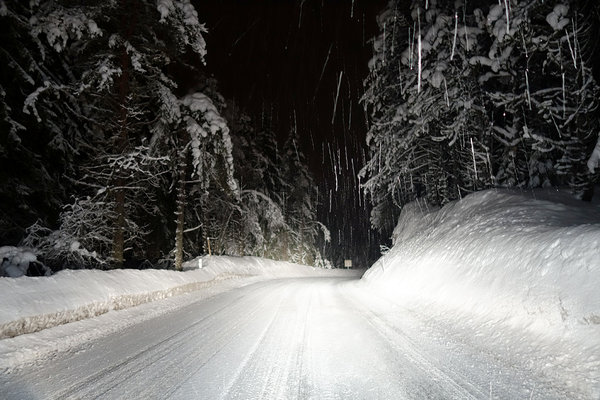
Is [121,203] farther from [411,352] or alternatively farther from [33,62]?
[411,352]

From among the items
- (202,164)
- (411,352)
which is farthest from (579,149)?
(202,164)

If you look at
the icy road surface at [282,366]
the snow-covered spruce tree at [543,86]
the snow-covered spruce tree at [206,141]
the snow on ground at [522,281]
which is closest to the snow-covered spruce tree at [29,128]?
the snow-covered spruce tree at [206,141]

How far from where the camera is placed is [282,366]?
14.7 ft

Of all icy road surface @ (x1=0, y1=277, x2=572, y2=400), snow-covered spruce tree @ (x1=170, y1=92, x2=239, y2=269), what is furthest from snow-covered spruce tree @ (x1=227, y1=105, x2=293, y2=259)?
icy road surface @ (x1=0, y1=277, x2=572, y2=400)

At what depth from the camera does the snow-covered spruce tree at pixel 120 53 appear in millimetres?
10469

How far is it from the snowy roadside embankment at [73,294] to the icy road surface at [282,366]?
1230mm

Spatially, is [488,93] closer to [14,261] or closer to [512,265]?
[512,265]

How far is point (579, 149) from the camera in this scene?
10289 millimetres

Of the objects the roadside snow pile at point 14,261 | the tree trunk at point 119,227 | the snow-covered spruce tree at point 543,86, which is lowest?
the roadside snow pile at point 14,261

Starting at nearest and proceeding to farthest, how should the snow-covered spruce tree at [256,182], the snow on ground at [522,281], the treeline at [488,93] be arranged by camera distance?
the snow on ground at [522,281]
the treeline at [488,93]
the snow-covered spruce tree at [256,182]

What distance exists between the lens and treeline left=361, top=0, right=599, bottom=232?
9773 millimetres

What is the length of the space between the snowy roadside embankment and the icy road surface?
1230mm

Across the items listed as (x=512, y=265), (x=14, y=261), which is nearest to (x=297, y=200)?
(x=14, y=261)

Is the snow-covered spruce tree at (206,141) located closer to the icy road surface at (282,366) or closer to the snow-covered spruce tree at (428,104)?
the snow-covered spruce tree at (428,104)
